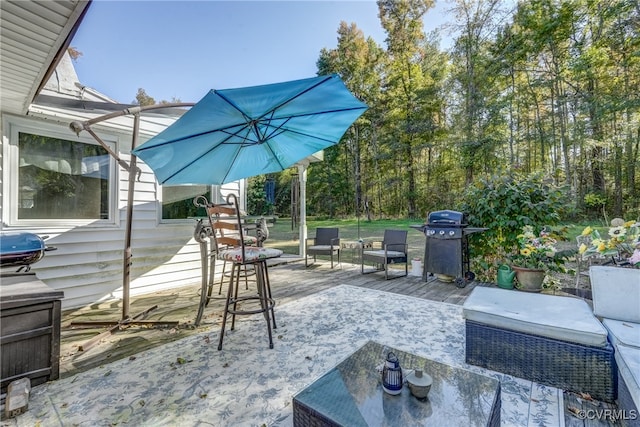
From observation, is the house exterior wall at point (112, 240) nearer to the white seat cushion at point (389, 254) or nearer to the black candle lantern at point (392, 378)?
the white seat cushion at point (389, 254)

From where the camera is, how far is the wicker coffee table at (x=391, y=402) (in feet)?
3.77

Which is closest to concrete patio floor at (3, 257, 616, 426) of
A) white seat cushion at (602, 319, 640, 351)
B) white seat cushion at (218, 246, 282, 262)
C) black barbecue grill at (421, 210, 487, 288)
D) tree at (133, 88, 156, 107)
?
black barbecue grill at (421, 210, 487, 288)

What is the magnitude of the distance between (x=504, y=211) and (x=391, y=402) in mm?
3975

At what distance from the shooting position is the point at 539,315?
2047 millimetres

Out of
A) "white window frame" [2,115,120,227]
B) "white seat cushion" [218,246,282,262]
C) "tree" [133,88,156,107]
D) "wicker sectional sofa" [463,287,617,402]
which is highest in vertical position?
"tree" [133,88,156,107]

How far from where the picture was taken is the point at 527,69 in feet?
36.7

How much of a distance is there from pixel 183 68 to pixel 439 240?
6444 millimetres

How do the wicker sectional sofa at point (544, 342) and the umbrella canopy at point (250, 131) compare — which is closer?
the wicker sectional sofa at point (544, 342)

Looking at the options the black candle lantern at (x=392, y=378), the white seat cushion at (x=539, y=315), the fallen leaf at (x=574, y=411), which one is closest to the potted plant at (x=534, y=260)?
the white seat cushion at (x=539, y=315)

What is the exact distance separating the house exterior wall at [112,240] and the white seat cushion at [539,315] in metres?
4.17

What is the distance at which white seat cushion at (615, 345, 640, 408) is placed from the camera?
51.8 inches

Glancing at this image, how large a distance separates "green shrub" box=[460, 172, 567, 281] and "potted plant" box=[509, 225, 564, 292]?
0.26 m

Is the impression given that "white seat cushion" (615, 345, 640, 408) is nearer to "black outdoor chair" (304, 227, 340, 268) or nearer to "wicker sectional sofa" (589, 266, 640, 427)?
"wicker sectional sofa" (589, 266, 640, 427)

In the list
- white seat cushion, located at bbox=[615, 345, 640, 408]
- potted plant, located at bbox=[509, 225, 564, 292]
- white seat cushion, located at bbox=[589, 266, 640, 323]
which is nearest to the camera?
white seat cushion, located at bbox=[615, 345, 640, 408]
